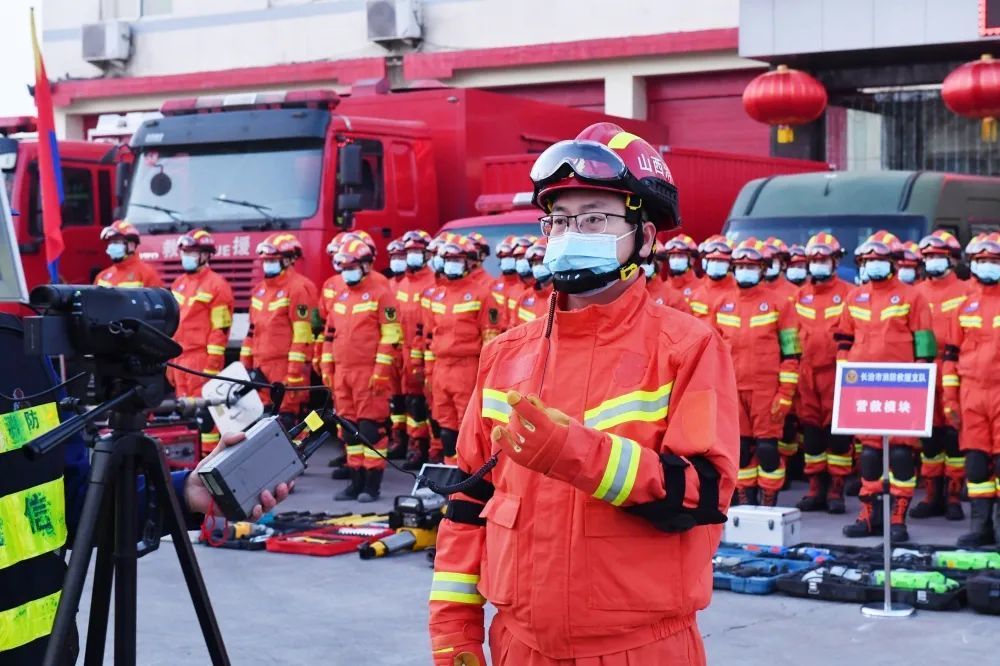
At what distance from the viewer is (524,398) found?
312 centimetres

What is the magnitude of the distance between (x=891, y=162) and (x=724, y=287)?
36.1ft

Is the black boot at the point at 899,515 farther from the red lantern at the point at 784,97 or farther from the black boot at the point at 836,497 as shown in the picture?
the red lantern at the point at 784,97

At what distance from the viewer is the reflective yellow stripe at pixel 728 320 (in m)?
12.5

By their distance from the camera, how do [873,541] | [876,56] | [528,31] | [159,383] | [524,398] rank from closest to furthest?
[524,398] → [159,383] → [873,541] → [876,56] → [528,31]

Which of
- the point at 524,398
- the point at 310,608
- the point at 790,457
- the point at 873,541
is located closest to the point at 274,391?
the point at 524,398

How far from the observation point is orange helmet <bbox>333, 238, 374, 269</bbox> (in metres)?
13.4

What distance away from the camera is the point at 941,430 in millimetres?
11875

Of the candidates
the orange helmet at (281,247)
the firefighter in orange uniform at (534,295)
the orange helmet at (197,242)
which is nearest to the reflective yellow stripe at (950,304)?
the firefighter in orange uniform at (534,295)

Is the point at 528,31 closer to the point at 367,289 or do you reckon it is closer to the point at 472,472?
the point at 367,289

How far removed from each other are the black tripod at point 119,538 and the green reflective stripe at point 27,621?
0.11 metres

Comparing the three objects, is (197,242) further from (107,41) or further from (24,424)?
(107,41)

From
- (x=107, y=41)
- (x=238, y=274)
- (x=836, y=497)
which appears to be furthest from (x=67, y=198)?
(x=107, y=41)

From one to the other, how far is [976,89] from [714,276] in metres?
5.84

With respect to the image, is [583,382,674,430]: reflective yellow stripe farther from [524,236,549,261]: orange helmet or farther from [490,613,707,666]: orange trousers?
[524,236,549,261]: orange helmet
